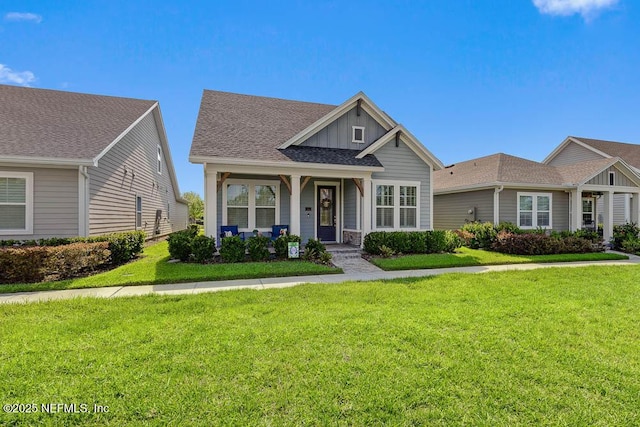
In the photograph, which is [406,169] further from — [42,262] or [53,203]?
[53,203]

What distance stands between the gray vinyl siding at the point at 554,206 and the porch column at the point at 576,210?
22cm

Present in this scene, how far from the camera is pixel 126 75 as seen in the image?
14.1 meters

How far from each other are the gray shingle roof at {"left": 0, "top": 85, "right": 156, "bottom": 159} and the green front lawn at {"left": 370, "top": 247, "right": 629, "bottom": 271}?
9462 millimetres

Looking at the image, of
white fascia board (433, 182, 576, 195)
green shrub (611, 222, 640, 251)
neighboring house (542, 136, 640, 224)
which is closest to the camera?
green shrub (611, 222, 640, 251)

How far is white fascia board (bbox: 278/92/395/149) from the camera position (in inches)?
447

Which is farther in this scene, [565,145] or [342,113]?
[565,145]

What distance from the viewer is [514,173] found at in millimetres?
14859

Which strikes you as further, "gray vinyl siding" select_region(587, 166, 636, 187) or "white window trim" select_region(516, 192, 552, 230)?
"gray vinyl siding" select_region(587, 166, 636, 187)

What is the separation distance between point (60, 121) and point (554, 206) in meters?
21.6

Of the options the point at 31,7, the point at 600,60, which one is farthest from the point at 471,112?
the point at 31,7

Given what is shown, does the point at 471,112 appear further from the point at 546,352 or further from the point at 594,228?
the point at 546,352

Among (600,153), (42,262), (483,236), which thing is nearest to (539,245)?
(483,236)

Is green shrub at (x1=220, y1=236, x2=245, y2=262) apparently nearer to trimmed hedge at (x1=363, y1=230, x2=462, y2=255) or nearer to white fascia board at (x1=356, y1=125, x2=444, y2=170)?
trimmed hedge at (x1=363, y1=230, x2=462, y2=255)

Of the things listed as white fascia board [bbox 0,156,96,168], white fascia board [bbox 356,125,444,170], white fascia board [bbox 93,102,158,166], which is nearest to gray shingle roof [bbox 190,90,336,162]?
white fascia board [bbox 93,102,158,166]
